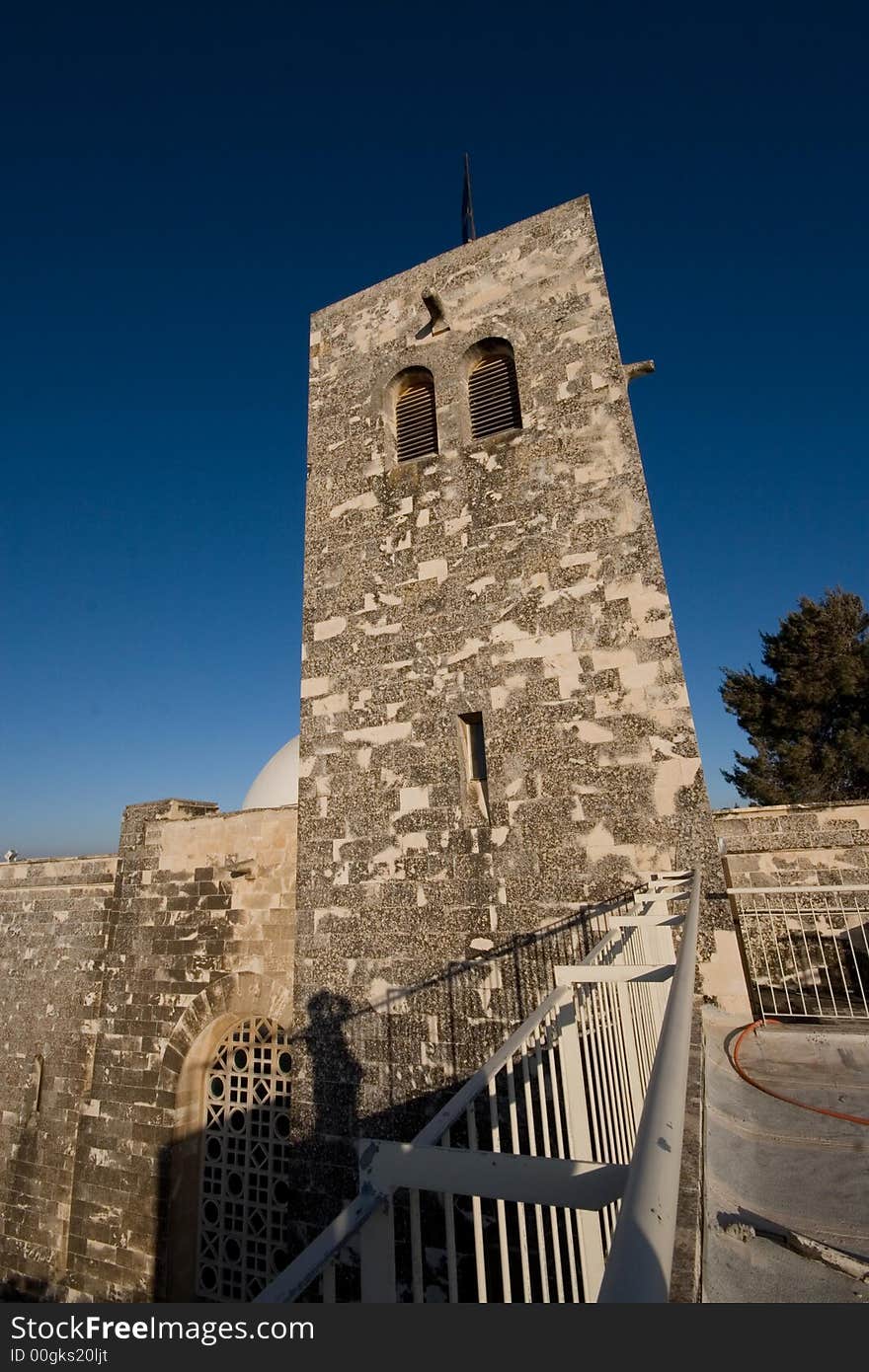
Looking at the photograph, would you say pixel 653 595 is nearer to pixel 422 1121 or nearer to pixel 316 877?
pixel 316 877

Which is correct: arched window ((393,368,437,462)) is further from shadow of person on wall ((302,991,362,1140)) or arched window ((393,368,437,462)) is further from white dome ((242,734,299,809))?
white dome ((242,734,299,809))

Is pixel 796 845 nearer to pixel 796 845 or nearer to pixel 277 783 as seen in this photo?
pixel 796 845

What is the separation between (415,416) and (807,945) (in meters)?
6.21

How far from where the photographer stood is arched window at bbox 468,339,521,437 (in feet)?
19.8

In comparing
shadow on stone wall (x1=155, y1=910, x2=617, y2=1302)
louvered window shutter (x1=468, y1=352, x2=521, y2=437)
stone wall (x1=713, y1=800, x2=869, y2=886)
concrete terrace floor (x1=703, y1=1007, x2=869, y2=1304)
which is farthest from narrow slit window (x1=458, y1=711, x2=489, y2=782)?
louvered window shutter (x1=468, y1=352, x2=521, y2=437)

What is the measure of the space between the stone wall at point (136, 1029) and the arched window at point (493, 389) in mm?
4297

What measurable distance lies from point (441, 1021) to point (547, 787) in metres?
1.93

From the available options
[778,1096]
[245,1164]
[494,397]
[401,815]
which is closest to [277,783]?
[245,1164]

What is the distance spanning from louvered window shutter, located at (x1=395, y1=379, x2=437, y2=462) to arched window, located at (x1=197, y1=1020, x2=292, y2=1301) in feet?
18.9

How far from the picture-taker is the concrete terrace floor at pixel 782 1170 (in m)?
1.82

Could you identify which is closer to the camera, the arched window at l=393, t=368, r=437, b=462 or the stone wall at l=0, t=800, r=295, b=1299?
the stone wall at l=0, t=800, r=295, b=1299

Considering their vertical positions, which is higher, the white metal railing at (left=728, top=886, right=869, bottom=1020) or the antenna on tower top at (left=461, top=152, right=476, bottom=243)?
the antenna on tower top at (left=461, top=152, right=476, bottom=243)

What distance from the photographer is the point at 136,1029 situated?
6613 millimetres

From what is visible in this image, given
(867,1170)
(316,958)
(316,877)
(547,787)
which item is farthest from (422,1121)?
(867,1170)
